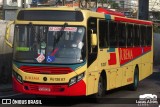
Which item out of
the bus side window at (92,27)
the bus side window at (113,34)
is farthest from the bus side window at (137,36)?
the bus side window at (92,27)

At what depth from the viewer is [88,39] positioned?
13859 millimetres

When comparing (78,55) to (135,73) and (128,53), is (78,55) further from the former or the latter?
(135,73)

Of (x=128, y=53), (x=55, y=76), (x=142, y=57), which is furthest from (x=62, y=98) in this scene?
(x=142, y=57)

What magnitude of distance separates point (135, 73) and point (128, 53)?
1735 mm

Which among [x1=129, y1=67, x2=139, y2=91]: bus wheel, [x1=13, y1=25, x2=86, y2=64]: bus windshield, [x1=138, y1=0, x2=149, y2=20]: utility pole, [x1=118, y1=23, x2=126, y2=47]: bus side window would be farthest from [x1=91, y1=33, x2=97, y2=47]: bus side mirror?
[x1=138, y1=0, x2=149, y2=20]: utility pole

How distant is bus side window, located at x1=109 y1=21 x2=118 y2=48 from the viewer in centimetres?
1618

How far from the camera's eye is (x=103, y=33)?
50.3 feet

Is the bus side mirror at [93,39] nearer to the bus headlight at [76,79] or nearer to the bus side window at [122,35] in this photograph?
the bus headlight at [76,79]

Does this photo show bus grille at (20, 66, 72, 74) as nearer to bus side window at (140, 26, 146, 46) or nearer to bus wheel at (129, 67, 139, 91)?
bus wheel at (129, 67, 139, 91)

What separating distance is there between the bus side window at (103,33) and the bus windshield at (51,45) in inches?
55.4

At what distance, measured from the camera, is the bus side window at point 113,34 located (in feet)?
53.1

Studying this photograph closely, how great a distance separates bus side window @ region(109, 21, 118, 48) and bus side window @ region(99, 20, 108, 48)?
0.53 m

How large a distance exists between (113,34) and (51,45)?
350 centimetres

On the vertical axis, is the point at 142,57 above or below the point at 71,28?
below
